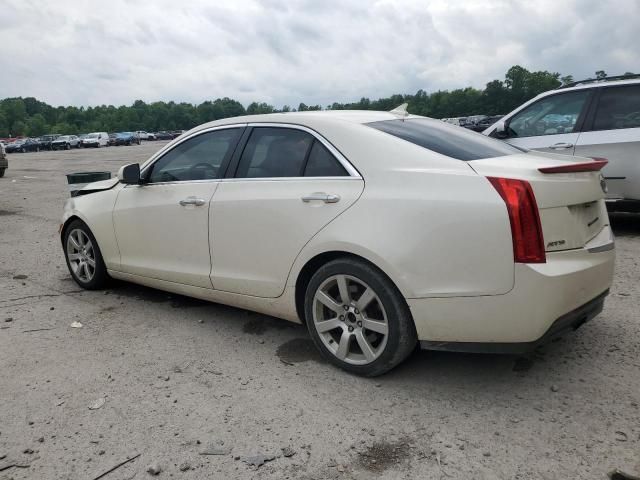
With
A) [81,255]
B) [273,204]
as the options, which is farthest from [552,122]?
[81,255]

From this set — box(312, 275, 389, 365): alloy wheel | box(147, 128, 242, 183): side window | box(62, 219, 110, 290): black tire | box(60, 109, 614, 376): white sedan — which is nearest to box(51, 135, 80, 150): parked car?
box(62, 219, 110, 290): black tire

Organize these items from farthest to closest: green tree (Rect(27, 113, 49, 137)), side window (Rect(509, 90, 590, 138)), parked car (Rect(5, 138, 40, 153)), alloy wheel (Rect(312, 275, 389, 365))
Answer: green tree (Rect(27, 113, 49, 137))
parked car (Rect(5, 138, 40, 153))
side window (Rect(509, 90, 590, 138))
alloy wheel (Rect(312, 275, 389, 365))

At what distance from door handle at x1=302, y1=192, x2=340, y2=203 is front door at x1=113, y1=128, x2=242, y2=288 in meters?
0.91

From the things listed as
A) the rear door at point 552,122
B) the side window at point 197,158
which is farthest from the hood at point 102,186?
the rear door at point 552,122

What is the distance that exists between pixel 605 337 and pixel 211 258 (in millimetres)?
2751

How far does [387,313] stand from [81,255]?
345cm

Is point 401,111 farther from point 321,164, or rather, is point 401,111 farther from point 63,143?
point 63,143

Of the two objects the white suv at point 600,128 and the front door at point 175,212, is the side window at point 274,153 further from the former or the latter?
the white suv at point 600,128

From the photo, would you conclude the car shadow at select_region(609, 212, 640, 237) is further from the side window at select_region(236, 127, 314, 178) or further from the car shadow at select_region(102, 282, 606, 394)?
the side window at select_region(236, 127, 314, 178)

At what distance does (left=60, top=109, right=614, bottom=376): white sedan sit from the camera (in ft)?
9.27

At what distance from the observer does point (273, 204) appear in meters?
3.60

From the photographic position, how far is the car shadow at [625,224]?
6.89 metres

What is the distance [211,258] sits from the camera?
13.2 feet

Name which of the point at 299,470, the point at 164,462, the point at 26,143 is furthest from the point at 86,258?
the point at 26,143
